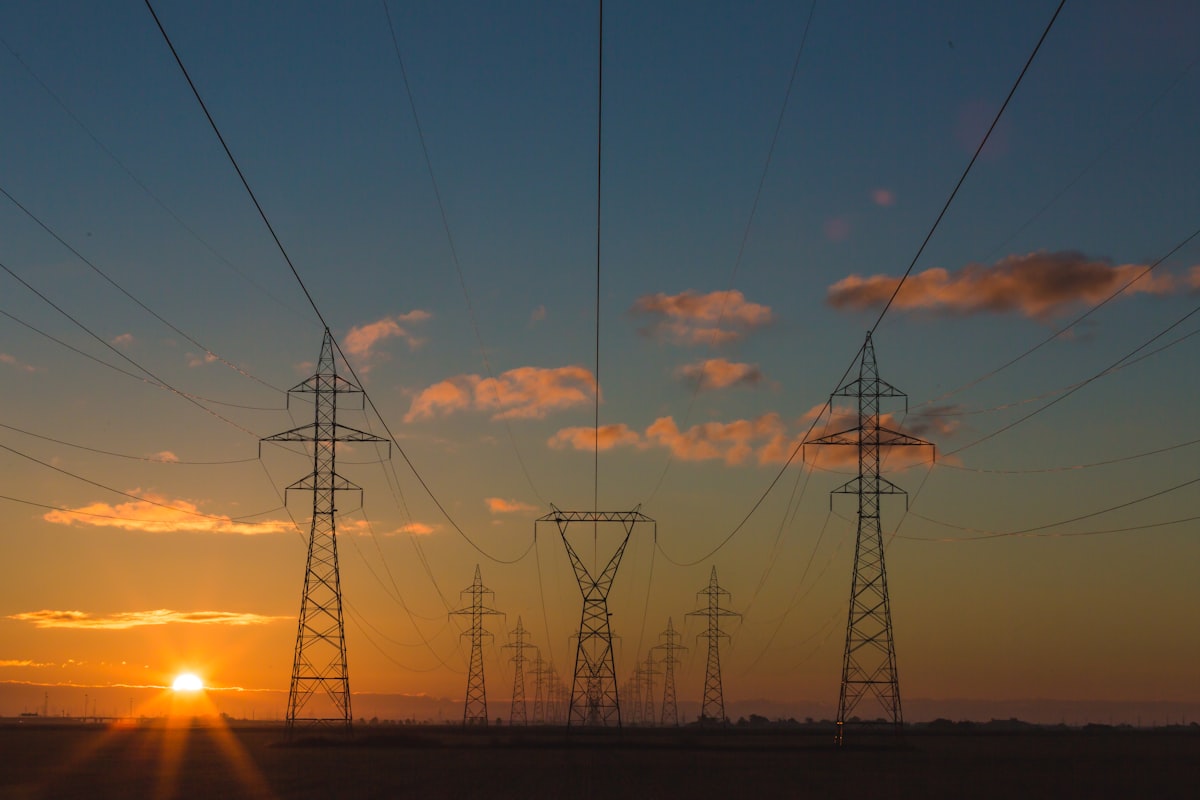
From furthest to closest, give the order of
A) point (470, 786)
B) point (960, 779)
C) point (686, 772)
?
point (686, 772) < point (960, 779) < point (470, 786)

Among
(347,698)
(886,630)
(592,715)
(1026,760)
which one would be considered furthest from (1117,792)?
(592,715)

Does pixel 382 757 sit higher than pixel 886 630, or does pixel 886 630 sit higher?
pixel 886 630

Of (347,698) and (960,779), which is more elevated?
(347,698)

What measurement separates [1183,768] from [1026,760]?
40.3 feet

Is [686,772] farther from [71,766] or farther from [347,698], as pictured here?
[71,766]

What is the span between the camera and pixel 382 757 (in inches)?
3059

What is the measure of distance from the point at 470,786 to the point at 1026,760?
4814 centimetres

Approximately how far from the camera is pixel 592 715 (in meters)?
111

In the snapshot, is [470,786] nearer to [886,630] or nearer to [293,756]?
[293,756]

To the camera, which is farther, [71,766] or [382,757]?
[382,757]

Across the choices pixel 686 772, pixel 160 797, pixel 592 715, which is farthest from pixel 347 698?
pixel 592 715

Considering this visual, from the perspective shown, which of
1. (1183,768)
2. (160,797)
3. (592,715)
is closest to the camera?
(160,797)

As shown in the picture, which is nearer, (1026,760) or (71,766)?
(71,766)

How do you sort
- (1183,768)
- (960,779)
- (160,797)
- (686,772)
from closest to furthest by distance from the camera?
(160,797) < (960,779) < (686,772) < (1183,768)
